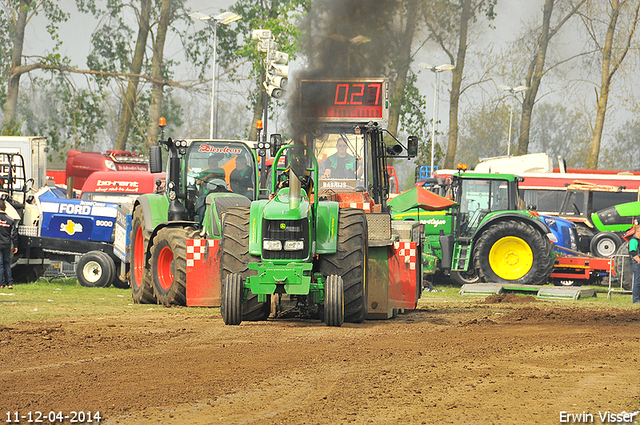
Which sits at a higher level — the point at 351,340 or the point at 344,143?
the point at 344,143

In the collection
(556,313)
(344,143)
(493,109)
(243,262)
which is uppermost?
(493,109)

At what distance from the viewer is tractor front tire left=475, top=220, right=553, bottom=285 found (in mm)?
18469

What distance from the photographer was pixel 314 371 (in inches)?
280

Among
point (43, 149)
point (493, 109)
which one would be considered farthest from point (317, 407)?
point (493, 109)

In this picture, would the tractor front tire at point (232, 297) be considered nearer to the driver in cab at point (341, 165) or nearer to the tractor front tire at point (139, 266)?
the driver in cab at point (341, 165)

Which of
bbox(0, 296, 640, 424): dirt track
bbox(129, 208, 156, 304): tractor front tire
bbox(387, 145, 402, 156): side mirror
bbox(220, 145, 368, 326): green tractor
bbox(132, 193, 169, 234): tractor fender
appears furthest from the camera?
bbox(132, 193, 169, 234): tractor fender

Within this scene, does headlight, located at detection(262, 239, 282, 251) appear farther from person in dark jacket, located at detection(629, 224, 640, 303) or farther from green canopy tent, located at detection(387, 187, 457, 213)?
person in dark jacket, located at detection(629, 224, 640, 303)

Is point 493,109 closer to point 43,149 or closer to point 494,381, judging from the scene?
point 43,149

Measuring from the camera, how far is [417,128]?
2722cm

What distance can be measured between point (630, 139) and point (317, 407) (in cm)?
→ 6618

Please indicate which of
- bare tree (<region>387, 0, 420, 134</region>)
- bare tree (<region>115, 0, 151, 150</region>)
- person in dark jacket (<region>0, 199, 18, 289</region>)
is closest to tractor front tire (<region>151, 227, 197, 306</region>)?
person in dark jacket (<region>0, 199, 18, 289</region>)

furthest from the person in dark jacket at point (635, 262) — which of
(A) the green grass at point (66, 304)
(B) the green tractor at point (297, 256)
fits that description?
(A) the green grass at point (66, 304)

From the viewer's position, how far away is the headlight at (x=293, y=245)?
31.1 feet

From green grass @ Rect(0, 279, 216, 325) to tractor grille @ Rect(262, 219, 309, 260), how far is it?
8.86 feet
